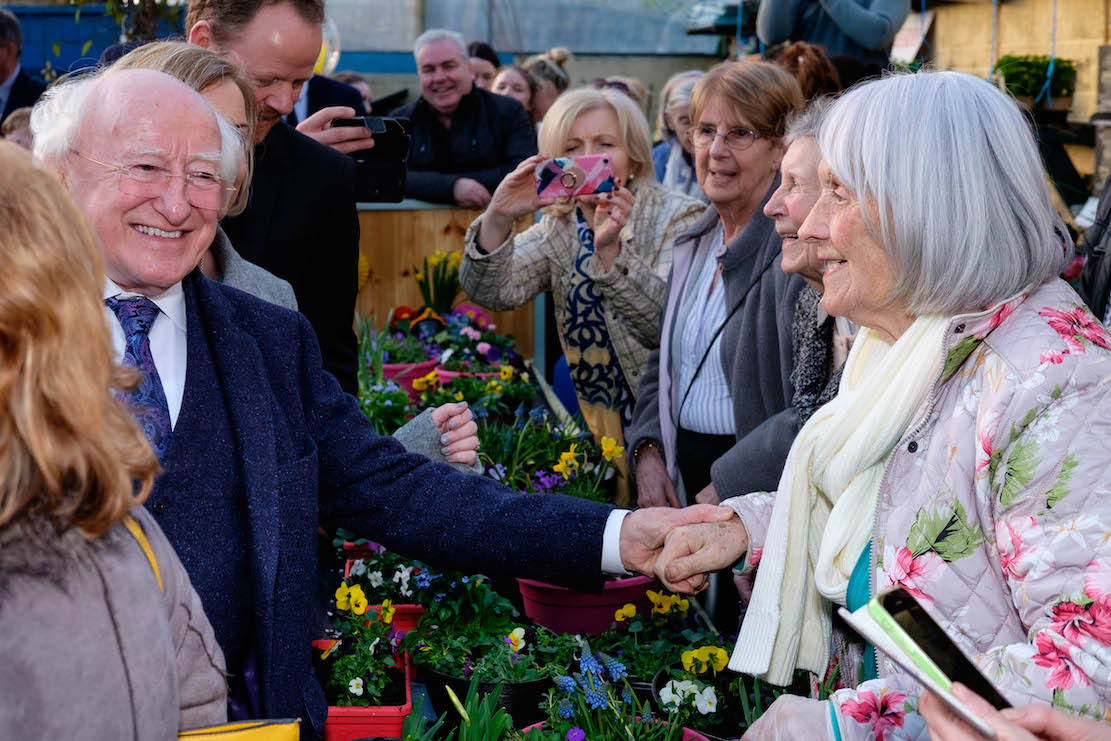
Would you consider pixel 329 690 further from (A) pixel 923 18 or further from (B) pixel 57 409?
(A) pixel 923 18

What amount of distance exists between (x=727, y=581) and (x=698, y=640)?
76cm

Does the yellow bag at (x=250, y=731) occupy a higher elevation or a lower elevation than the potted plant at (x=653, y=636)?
higher

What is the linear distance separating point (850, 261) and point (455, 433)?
979 millimetres

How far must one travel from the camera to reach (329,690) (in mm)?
2252

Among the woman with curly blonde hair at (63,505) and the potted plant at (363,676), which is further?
the potted plant at (363,676)

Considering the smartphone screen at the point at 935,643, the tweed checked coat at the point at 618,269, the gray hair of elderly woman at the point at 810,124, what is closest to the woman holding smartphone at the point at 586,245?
the tweed checked coat at the point at 618,269

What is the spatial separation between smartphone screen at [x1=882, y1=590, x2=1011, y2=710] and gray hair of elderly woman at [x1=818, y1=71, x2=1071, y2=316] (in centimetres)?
69

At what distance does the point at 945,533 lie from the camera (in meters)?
1.63

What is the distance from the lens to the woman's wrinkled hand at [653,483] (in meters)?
3.26

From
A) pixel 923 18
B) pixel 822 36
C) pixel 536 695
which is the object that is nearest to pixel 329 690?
pixel 536 695

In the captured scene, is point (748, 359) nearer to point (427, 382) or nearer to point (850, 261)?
point (850, 261)

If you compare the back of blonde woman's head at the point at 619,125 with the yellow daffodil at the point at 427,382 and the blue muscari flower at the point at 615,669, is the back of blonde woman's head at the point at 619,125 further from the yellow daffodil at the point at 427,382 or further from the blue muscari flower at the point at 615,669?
the blue muscari flower at the point at 615,669

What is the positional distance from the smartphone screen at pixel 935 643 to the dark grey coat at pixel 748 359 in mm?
1369

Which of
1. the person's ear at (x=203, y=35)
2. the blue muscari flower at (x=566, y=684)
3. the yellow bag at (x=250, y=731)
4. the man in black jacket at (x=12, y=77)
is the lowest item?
the blue muscari flower at (x=566, y=684)
